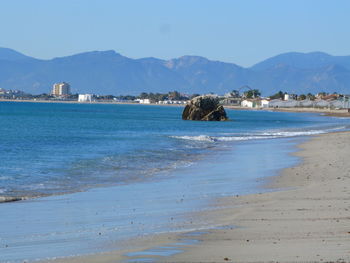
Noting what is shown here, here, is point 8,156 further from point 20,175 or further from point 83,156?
point 20,175

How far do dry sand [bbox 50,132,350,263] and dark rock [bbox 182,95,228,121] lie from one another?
83.8 meters

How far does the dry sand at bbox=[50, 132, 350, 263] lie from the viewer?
9289 mm

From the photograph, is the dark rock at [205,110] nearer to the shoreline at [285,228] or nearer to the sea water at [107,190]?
the sea water at [107,190]

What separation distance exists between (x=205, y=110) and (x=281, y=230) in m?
93.2

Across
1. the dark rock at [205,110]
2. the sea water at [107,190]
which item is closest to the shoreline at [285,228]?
the sea water at [107,190]

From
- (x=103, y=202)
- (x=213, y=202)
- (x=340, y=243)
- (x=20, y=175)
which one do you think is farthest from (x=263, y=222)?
(x=20, y=175)

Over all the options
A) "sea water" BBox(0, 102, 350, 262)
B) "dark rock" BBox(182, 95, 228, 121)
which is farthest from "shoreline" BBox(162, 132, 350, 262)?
"dark rock" BBox(182, 95, 228, 121)

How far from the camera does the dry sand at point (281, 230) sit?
9.29 meters

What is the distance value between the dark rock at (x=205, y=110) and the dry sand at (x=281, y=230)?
83817 mm

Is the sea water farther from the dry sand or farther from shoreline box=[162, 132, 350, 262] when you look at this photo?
shoreline box=[162, 132, 350, 262]

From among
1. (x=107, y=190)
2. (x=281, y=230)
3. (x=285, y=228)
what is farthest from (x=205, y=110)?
(x=281, y=230)

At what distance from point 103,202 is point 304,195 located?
440 cm

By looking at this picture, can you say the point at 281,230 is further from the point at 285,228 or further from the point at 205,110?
the point at 205,110

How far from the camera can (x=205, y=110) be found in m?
104
